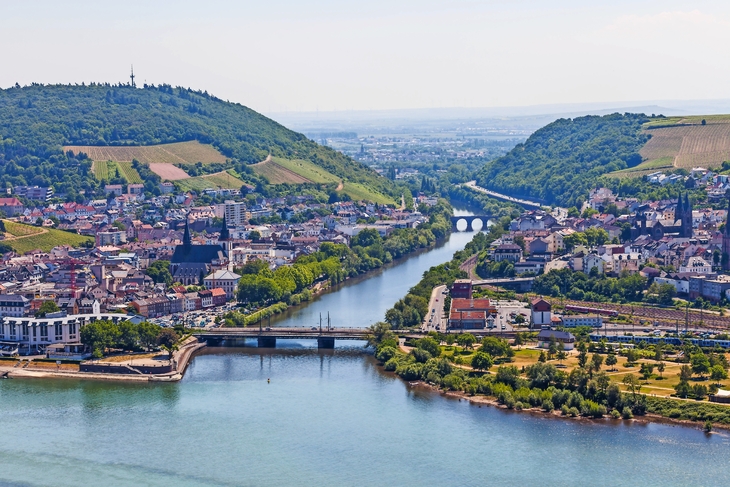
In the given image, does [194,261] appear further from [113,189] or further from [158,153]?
[158,153]

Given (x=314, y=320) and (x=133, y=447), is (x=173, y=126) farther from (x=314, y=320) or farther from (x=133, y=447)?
(x=133, y=447)

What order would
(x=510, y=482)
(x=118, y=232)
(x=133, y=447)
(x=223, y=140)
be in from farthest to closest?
(x=223, y=140)
(x=118, y=232)
(x=133, y=447)
(x=510, y=482)

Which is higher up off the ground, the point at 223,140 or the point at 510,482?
the point at 223,140

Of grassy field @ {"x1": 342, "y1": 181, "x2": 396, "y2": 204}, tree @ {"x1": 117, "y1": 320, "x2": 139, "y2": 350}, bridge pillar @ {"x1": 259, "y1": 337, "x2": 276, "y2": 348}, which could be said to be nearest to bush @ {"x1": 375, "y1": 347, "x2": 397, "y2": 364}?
bridge pillar @ {"x1": 259, "y1": 337, "x2": 276, "y2": 348}

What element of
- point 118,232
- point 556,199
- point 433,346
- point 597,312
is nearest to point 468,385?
point 433,346

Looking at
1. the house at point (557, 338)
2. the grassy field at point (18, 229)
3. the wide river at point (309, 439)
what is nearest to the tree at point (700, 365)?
the wide river at point (309, 439)

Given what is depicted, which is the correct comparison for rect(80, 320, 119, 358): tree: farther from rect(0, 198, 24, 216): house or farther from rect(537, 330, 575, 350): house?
rect(0, 198, 24, 216): house
